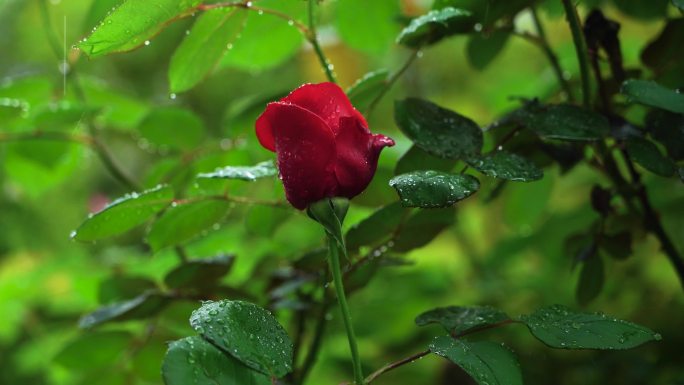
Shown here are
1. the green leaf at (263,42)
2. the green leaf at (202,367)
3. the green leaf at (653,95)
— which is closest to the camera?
the green leaf at (202,367)

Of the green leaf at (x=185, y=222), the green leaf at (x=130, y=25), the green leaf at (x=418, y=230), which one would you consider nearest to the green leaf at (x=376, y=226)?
the green leaf at (x=418, y=230)

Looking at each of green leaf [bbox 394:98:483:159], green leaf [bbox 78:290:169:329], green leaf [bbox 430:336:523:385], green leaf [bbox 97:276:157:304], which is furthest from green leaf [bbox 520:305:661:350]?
green leaf [bbox 97:276:157:304]

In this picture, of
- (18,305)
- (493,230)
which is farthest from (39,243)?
(493,230)

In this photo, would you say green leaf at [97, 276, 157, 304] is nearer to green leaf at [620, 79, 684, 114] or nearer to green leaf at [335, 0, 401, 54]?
green leaf at [335, 0, 401, 54]

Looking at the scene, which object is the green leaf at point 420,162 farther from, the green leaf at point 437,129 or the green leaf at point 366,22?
the green leaf at point 366,22

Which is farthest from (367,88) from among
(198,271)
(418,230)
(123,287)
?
(123,287)

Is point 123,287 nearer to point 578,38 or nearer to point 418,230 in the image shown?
point 418,230
